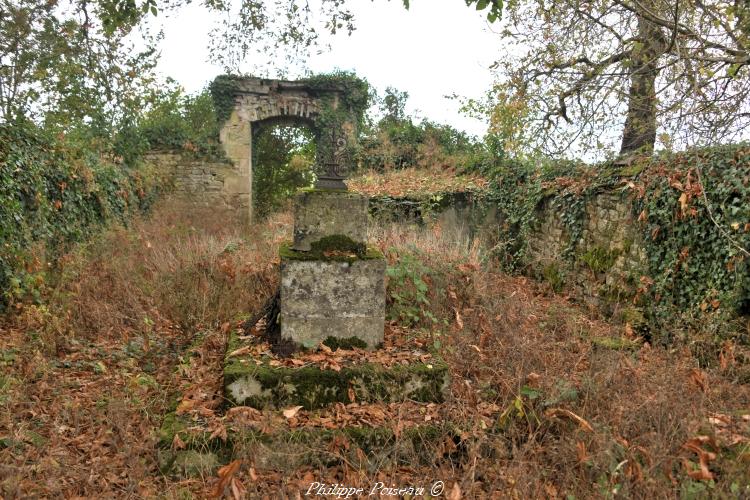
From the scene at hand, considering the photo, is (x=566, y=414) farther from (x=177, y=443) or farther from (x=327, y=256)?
(x=177, y=443)

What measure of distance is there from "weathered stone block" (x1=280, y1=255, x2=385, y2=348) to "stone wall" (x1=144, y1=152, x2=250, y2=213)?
1154 cm

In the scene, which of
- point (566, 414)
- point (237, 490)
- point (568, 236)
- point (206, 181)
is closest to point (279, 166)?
point (206, 181)

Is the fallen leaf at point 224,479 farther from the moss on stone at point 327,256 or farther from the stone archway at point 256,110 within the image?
the stone archway at point 256,110

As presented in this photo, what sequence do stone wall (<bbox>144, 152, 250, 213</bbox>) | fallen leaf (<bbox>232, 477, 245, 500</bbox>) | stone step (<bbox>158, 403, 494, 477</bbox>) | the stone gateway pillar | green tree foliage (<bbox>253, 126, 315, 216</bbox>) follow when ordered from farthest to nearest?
green tree foliage (<bbox>253, 126, 315, 216</bbox>)
the stone gateway pillar
stone wall (<bbox>144, 152, 250, 213</bbox>)
stone step (<bbox>158, 403, 494, 477</bbox>)
fallen leaf (<bbox>232, 477, 245, 500</bbox>)

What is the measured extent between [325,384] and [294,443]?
0.59 meters

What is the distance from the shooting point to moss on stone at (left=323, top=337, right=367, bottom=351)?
14.5ft

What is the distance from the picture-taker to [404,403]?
3.79 m

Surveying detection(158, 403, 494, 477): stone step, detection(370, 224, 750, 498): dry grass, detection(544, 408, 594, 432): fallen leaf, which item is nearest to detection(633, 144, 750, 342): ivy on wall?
detection(370, 224, 750, 498): dry grass

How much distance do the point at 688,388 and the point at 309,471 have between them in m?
2.72

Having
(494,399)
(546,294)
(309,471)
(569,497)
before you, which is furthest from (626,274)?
(309,471)

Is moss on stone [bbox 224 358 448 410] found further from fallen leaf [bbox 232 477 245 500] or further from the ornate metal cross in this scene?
the ornate metal cross

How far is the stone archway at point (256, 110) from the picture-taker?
50.4ft

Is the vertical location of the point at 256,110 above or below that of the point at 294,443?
above

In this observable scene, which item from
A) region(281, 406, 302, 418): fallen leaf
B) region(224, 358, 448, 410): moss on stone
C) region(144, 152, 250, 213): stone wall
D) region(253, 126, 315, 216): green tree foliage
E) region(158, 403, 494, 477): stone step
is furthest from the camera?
region(253, 126, 315, 216): green tree foliage
